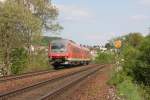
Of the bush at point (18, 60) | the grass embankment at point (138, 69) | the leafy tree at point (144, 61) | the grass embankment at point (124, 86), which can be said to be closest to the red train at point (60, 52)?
the bush at point (18, 60)

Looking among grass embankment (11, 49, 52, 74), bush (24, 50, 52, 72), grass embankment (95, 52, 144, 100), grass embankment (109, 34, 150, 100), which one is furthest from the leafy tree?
bush (24, 50, 52, 72)

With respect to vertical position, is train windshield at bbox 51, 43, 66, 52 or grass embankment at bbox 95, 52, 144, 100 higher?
train windshield at bbox 51, 43, 66, 52

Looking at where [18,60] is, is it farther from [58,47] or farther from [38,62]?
[58,47]

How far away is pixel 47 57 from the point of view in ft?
191

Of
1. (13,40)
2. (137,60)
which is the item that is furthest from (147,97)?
(13,40)

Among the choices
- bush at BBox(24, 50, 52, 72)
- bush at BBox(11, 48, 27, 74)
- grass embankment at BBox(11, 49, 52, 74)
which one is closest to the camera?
bush at BBox(11, 48, 27, 74)

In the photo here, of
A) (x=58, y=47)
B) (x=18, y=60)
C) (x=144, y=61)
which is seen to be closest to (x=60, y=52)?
(x=58, y=47)

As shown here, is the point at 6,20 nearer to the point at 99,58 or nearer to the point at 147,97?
the point at 147,97

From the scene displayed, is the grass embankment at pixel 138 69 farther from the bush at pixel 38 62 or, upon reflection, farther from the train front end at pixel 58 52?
the train front end at pixel 58 52

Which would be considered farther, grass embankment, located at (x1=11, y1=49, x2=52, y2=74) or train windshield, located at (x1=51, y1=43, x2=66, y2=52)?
train windshield, located at (x1=51, y1=43, x2=66, y2=52)

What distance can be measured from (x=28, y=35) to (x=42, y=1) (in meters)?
15.0

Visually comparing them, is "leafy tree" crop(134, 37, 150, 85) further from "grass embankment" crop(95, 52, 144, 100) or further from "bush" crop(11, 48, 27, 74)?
"bush" crop(11, 48, 27, 74)

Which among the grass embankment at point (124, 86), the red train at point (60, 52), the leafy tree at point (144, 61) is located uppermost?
the red train at point (60, 52)

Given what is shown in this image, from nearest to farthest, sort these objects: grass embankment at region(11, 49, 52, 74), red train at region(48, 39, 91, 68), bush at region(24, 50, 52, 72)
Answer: grass embankment at region(11, 49, 52, 74) < bush at region(24, 50, 52, 72) < red train at region(48, 39, 91, 68)
